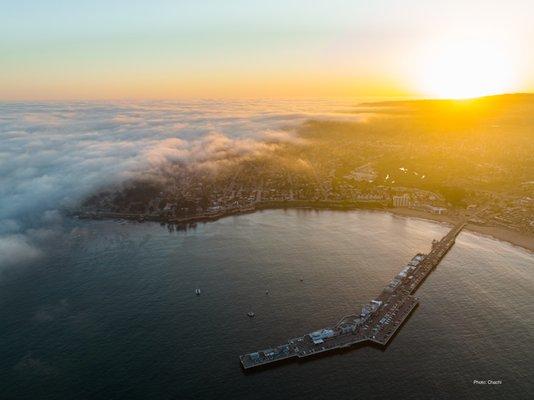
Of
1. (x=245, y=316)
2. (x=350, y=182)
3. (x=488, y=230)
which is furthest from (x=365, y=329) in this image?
(x=350, y=182)

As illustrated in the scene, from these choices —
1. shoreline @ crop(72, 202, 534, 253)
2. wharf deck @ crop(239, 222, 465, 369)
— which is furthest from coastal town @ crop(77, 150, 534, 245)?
wharf deck @ crop(239, 222, 465, 369)

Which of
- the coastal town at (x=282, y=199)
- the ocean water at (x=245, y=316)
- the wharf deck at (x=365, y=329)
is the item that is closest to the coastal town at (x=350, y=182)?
the coastal town at (x=282, y=199)

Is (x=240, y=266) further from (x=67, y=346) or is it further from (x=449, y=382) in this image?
(x=449, y=382)

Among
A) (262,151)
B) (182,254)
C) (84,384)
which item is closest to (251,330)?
(84,384)

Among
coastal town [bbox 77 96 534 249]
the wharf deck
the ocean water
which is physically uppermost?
the wharf deck

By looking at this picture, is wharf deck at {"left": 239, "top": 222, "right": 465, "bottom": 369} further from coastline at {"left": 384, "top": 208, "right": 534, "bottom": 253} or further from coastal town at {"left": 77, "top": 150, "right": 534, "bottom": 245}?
coastal town at {"left": 77, "top": 150, "right": 534, "bottom": 245}

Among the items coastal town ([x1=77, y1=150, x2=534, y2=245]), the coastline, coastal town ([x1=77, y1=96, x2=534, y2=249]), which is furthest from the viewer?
coastal town ([x1=77, y1=96, x2=534, y2=249])

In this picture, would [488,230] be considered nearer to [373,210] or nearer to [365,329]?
[373,210]
